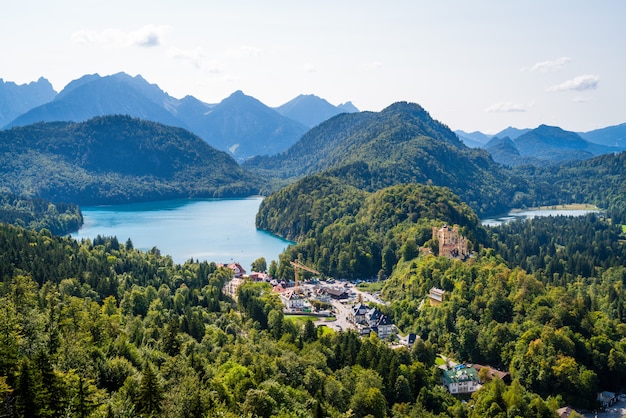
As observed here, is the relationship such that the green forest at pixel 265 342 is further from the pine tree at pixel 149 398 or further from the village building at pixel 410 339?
the village building at pixel 410 339

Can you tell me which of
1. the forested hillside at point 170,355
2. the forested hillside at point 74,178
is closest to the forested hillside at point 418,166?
the forested hillside at point 74,178

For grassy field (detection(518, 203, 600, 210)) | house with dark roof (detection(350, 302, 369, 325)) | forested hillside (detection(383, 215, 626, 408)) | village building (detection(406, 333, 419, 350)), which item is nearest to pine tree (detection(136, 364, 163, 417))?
forested hillside (detection(383, 215, 626, 408))

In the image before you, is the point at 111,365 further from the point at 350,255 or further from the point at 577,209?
the point at 577,209

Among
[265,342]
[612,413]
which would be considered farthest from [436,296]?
[265,342]

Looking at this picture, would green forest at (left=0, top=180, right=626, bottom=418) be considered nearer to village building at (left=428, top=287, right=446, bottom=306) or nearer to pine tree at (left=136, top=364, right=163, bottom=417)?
pine tree at (left=136, top=364, right=163, bottom=417)

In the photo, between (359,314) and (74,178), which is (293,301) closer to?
(359,314)

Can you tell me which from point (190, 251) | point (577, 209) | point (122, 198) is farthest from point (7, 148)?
point (577, 209)

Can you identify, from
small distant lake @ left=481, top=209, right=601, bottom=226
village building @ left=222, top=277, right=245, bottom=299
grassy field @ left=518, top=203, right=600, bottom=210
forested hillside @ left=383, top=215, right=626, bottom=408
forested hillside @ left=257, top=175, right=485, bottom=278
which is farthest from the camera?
grassy field @ left=518, top=203, right=600, bottom=210
